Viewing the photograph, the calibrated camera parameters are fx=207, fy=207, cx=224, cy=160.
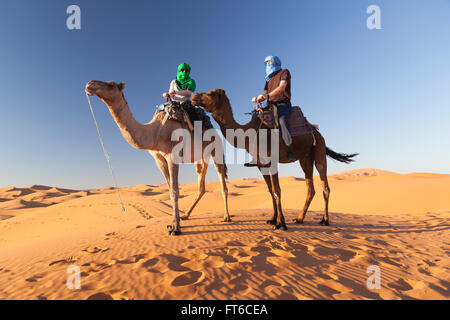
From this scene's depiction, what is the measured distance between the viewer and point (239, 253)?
3184mm

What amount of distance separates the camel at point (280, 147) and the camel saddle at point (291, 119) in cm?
12

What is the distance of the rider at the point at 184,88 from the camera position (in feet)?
16.4

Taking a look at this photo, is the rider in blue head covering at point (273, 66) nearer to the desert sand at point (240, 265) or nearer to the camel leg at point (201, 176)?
the camel leg at point (201, 176)

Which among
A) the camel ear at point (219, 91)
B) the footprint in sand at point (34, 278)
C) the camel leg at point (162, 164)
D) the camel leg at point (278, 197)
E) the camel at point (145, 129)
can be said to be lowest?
the footprint in sand at point (34, 278)

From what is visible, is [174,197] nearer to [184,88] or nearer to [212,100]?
[212,100]

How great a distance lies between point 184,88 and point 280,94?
2.36 meters

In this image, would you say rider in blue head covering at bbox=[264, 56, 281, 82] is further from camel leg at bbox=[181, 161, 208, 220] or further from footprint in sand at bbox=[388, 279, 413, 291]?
footprint in sand at bbox=[388, 279, 413, 291]

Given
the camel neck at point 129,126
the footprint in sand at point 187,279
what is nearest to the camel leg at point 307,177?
the footprint in sand at point 187,279

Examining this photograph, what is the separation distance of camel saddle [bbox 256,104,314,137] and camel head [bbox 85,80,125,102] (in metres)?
2.87

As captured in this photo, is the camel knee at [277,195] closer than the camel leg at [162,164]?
Yes

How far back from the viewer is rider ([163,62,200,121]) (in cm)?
498
